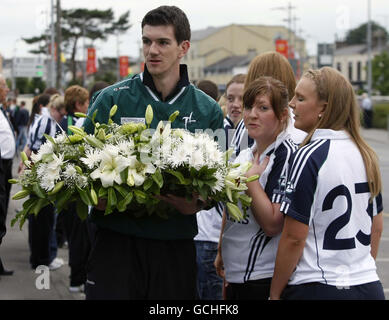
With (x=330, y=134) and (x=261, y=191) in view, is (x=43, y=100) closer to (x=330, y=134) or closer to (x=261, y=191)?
(x=261, y=191)

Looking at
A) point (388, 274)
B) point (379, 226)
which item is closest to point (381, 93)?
point (388, 274)

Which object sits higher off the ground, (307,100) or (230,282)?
(307,100)

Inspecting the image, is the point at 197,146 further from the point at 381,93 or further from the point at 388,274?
the point at 381,93

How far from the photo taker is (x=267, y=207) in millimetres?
3779

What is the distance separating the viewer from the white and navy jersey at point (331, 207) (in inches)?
139

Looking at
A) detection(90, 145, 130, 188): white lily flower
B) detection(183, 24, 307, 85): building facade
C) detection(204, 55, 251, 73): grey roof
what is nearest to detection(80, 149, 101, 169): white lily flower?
detection(90, 145, 130, 188): white lily flower

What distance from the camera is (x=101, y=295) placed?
3.64 meters

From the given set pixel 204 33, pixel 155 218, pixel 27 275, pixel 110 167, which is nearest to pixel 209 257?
pixel 155 218

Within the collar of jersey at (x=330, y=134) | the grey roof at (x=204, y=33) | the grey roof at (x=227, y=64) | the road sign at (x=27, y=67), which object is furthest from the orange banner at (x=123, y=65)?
the collar of jersey at (x=330, y=134)

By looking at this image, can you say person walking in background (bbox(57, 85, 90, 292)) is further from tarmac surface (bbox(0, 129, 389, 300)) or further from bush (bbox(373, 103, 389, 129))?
bush (bbox(373, 103, 389, 129))

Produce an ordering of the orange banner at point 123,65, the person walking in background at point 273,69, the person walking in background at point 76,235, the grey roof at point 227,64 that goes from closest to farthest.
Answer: the person walking in background at point 273,69, the person walking in background at point 76,235, the orange banner at point 123,65, the grey roof at point 227,64

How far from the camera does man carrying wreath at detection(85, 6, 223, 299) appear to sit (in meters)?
3.65

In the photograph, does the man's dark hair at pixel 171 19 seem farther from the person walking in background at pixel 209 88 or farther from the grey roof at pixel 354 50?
the grey roof at pixel 354 50
